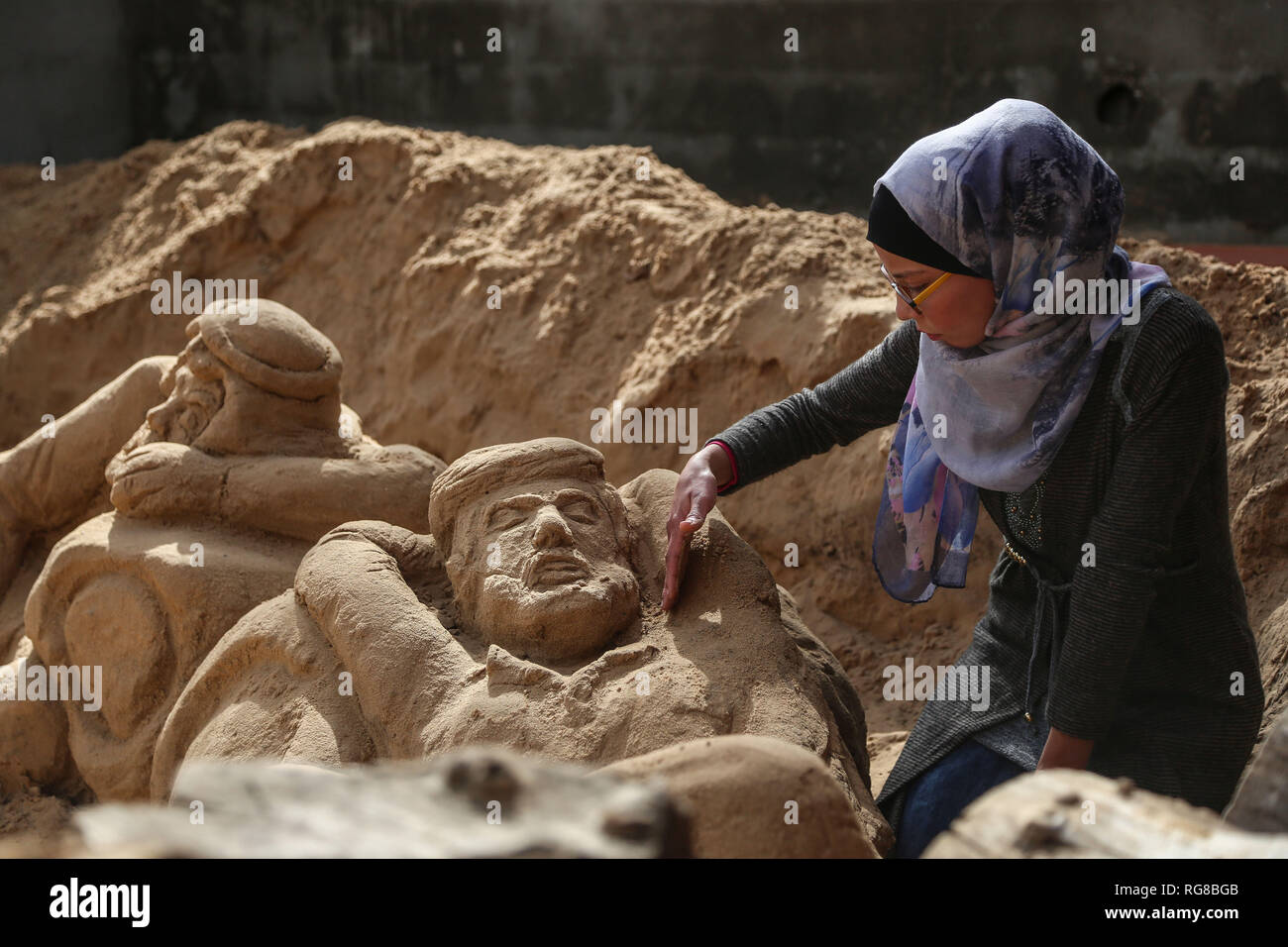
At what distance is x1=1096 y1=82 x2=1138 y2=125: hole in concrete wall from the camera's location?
8.07 meters

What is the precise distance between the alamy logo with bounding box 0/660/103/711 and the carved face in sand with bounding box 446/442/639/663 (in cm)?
155

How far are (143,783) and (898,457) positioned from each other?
2614 millimetres

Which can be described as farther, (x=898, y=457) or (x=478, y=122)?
(x=478, y=122)

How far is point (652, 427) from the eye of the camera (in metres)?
6.48

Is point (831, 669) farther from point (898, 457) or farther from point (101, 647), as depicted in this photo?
point (101, 647)

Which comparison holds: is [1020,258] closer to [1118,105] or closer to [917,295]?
[917,295]

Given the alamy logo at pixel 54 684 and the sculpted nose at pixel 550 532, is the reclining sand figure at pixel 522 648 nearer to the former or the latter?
the sculpted nose at pixel 550 532

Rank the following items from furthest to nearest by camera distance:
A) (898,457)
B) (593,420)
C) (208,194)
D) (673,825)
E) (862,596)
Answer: (208,194) < (593,420) < (862,596) < (898,457) < (673,825)

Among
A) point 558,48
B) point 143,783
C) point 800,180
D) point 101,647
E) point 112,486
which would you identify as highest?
point 558,48

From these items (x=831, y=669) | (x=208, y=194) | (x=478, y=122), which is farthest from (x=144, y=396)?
(x=478, y=122)

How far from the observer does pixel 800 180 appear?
893cm

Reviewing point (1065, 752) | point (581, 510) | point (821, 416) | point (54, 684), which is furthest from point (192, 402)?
point (1065, 752)
